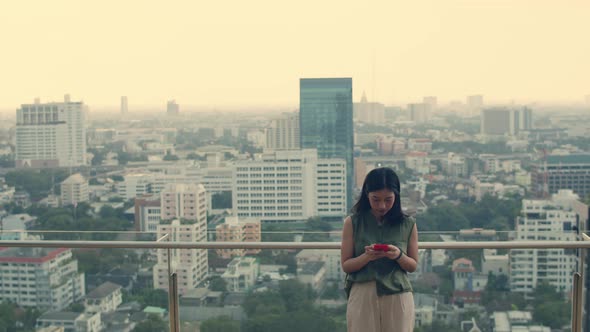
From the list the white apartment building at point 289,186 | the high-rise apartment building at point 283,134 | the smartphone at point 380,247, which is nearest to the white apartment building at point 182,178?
the white apartment building at point 289,186

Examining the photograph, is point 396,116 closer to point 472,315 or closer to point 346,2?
point 346,2

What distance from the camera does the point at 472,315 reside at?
8.97 feet

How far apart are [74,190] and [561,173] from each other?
17106 millimetres

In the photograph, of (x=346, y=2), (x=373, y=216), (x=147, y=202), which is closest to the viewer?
(x=373, y=216)

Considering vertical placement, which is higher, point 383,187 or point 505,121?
point 505,121

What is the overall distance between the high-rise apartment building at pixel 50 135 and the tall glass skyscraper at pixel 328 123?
8945 millimetres

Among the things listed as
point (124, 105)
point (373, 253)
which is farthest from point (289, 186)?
point (373, 253)

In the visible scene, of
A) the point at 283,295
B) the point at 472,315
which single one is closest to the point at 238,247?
the point at 283,295

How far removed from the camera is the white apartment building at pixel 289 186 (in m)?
21.1

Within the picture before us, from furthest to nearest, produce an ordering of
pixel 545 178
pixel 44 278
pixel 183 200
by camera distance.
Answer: pixel 545 178 → pixel 183 200 → pixel 44 278

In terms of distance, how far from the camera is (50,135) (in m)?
26.1

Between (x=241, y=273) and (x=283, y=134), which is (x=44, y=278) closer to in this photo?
(x=241, y=273)

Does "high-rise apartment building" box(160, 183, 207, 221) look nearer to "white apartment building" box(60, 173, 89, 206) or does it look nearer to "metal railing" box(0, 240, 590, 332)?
"white apartment building" box(60, 173, 89, 206)

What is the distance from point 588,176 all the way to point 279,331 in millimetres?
20886
